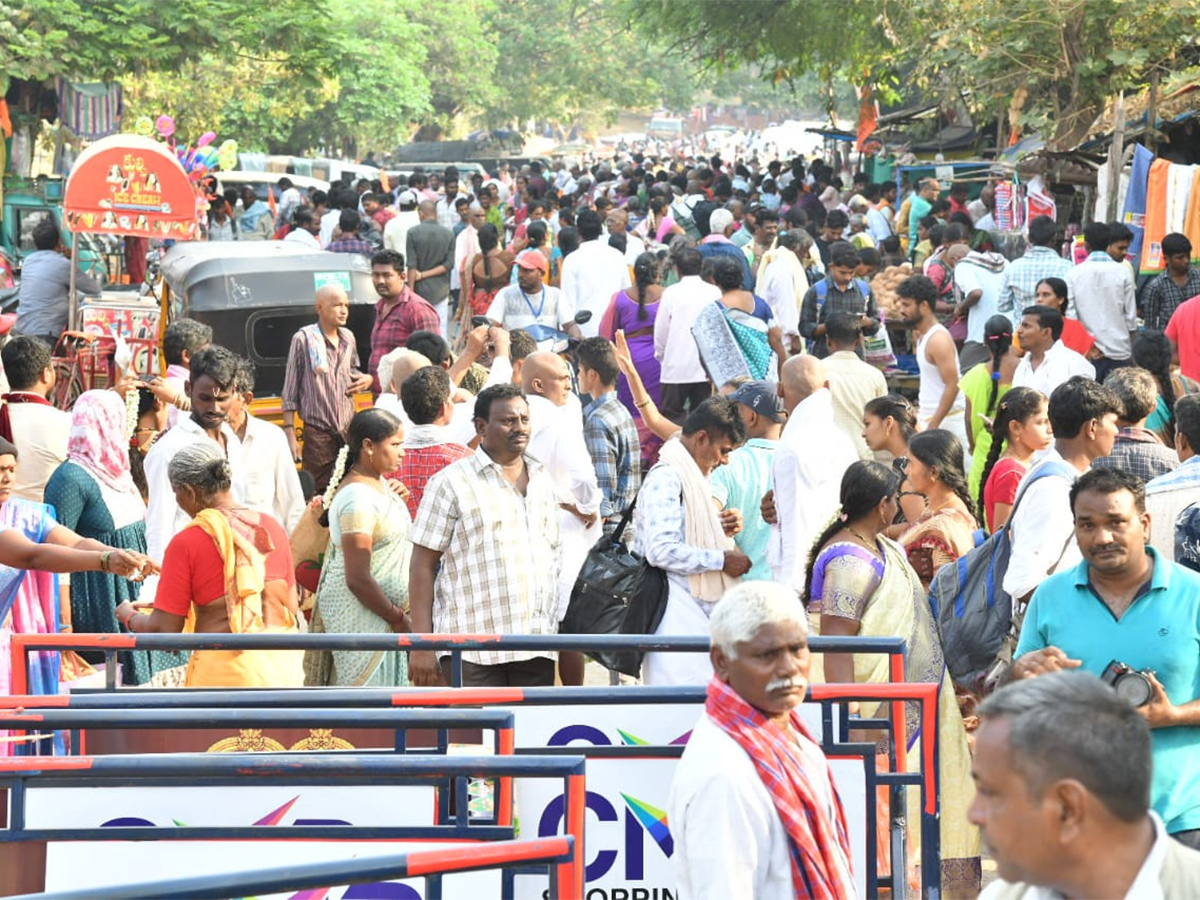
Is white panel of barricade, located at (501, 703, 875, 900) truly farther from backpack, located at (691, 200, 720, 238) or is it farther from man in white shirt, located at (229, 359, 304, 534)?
backpack, located at (691, 200, 720, 238)

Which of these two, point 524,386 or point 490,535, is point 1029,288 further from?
point 490,535

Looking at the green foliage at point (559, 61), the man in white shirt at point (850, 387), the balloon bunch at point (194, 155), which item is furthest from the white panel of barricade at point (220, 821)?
the green foliage at point (559, 61)

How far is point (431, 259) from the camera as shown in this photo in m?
16.7

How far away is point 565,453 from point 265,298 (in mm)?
4515

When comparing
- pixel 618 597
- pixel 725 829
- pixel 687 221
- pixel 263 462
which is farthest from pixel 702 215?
pixel 725 829

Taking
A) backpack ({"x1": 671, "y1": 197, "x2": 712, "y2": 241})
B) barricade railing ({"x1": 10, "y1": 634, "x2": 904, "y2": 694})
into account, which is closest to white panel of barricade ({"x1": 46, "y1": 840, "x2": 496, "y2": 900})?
barricade railing ({"x1": 10, "y1": 634, "x2": 904, "y2": 694})

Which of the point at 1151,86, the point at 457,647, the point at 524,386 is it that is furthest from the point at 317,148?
the point at 457,647

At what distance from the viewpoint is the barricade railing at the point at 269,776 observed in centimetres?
395

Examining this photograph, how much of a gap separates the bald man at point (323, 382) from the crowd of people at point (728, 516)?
0.02 meters

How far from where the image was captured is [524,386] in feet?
28.1

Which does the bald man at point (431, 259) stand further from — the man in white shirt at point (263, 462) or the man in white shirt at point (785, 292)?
the man in white shirt at point (263, 462)

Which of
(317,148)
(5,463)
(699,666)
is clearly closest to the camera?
(5,463)

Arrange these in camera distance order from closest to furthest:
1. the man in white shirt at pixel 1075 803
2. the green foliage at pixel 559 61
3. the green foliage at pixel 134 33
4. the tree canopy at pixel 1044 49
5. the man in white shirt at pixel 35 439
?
the man in white shirt at pixel 1075 803
the man in white shirt at pixel 35 439
the tree canopy at pixel 1044 49
the green foliage at pixel 134 33
the green foliage at pixel 559 61

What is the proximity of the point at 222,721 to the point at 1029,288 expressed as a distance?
9.55m
